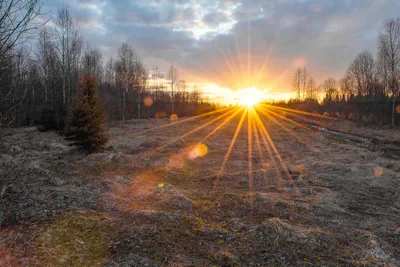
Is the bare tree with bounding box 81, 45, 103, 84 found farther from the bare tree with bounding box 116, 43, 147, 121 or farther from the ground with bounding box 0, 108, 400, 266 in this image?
the ground with bounding box 0, 108, 400, 266

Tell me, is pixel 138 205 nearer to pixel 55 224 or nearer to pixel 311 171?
pixel 55 224

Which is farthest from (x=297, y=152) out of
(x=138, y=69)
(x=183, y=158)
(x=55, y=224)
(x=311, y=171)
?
(x=138, y=69)

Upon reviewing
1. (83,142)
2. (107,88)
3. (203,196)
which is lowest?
A: (203,196)

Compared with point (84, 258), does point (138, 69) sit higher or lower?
higher

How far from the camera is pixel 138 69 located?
39.1 metres

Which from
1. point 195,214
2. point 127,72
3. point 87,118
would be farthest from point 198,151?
point 127,72

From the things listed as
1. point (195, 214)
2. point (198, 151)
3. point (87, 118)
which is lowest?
point (195, 214)

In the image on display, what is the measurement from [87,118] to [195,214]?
8.54 metres

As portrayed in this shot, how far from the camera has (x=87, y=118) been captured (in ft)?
41.3

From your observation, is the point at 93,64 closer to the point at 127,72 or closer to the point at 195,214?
the point at 127,72

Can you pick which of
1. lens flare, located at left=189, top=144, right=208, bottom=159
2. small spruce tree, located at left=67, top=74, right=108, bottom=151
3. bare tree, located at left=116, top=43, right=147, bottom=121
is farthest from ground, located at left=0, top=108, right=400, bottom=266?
bare tree, located at left=116, top=43, right=147, bottom=121

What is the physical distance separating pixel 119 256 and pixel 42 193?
370 cm

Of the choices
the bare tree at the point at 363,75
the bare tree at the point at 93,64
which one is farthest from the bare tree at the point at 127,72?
the bare tree at the point at 363,75

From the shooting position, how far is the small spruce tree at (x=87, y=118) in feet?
41.3
